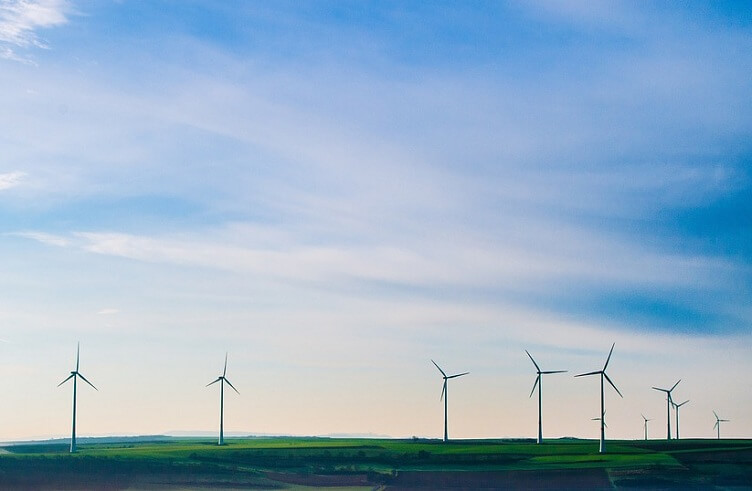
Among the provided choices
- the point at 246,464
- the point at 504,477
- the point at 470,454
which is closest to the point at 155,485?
the point at 246,464

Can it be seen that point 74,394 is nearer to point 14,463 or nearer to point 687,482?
point 14,463

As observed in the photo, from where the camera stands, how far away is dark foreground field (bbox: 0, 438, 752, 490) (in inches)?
5202

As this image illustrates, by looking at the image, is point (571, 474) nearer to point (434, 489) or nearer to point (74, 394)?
point (434, 489)

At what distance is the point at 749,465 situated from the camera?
143625 mm

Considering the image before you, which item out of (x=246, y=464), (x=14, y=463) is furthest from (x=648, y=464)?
(x=14, y=463)

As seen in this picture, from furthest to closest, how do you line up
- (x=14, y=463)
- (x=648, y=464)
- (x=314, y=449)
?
(x=314, y=449)
(x=14, y=463)
(x=648, y=464)

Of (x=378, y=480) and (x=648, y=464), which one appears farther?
(x=648, y=464)

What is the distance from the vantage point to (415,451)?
179 m

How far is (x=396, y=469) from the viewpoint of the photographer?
148625mm

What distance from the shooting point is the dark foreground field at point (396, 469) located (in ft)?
433

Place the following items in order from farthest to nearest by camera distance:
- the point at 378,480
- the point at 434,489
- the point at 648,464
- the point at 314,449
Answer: the point at 314,449 < the point at 648,464 < the point at 378,480 < the point at 434,489

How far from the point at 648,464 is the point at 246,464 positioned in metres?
55.0

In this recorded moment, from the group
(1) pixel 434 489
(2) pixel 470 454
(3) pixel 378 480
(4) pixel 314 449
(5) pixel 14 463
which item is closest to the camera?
(1) pixel 434 489

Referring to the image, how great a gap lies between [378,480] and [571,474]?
78.0 feet
